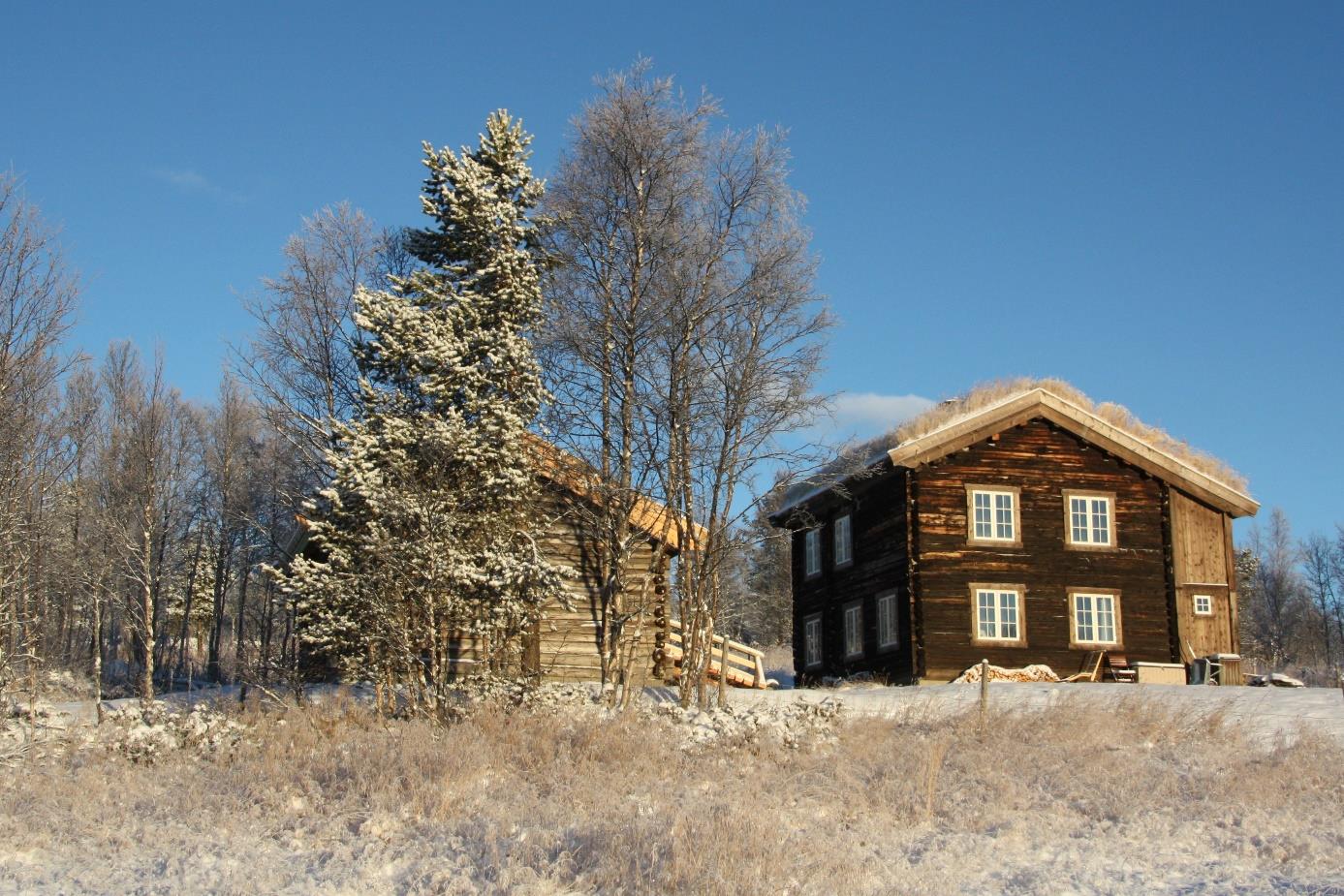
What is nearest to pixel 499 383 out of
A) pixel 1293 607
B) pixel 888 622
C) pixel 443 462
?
pixel 443 462

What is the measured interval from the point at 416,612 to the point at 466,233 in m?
7.58

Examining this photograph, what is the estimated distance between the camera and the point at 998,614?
29109 millimetres

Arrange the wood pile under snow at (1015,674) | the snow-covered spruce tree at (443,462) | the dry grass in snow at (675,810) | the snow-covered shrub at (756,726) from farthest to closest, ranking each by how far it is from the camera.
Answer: the wood pile under snow at (1015,674) < the snow-covered spruce tree at (443,462) < the snow-covered shrub at (756,726) < the dry grass in snow at (675,810)

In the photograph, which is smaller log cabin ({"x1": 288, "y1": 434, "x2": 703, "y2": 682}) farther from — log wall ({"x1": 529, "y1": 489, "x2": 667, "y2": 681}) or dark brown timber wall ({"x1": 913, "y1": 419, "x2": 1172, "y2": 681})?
dark brown timber wall ({"x1": 913, "y1": 419, "x2": 1172, "y2": 681})

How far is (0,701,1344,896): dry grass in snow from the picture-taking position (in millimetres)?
11328

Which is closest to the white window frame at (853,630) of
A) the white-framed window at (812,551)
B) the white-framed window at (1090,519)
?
the white-framed window at (812,551)

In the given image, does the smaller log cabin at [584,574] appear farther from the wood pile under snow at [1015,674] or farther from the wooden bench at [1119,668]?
the wooden bench at [1119,668]

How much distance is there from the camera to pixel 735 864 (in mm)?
11062

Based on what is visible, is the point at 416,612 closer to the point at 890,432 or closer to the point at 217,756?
the point at 217,756

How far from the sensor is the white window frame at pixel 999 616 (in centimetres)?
2881

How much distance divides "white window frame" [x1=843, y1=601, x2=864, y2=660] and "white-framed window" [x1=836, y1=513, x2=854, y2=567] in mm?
1276

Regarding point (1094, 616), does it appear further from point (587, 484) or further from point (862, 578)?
point (587, 484)

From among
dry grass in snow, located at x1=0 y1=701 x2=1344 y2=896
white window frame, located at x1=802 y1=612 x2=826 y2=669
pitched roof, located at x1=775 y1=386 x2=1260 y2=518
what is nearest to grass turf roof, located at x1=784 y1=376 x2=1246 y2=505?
pitched roof, located at x1=775 y1=386 x2=1260 y2=518

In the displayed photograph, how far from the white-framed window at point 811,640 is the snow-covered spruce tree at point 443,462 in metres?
13.8
